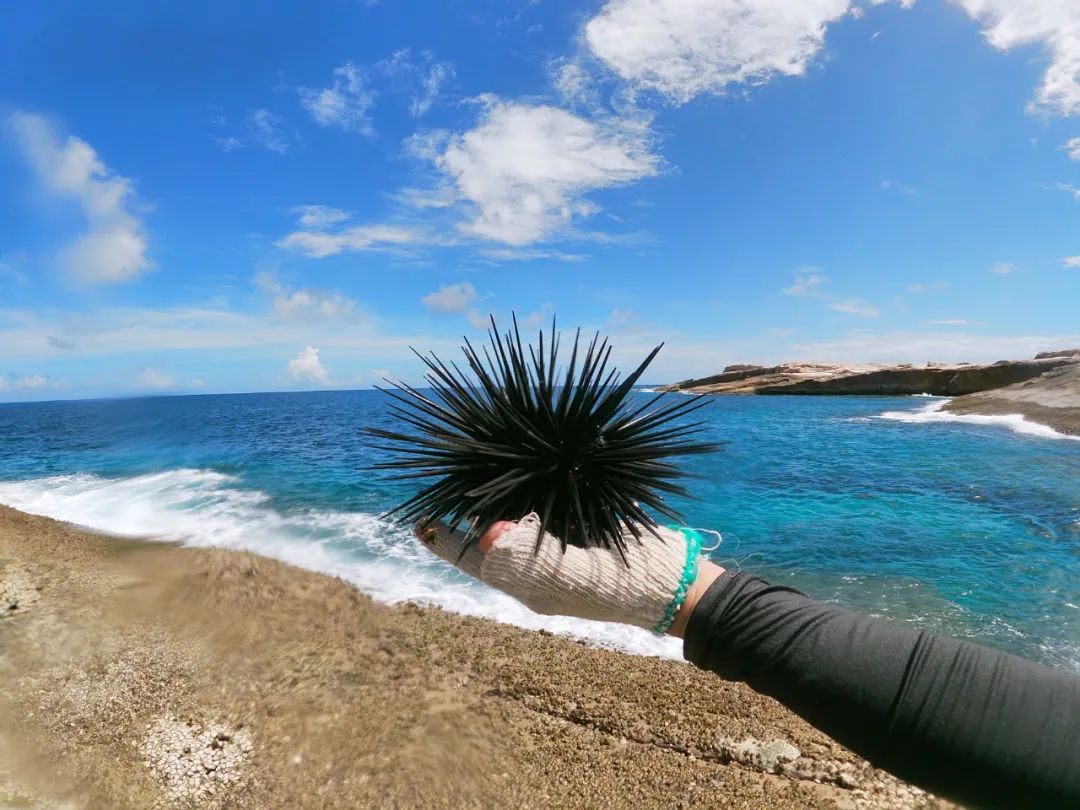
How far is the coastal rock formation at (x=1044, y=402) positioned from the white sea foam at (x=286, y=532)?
34268 mm

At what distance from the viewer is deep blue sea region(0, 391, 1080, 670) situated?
1010 centimetres

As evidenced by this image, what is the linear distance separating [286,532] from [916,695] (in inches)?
637

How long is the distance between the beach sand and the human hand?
371 cm

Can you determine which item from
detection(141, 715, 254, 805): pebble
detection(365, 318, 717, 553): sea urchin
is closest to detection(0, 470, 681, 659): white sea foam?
detection(141, 715, 254, 805): pebble

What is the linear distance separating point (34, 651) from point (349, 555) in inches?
250

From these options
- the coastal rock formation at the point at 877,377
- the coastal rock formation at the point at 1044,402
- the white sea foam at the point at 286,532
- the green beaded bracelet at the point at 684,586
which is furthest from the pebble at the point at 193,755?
the coastal rock formation at the point at 877,377

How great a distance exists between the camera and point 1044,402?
41906 mm

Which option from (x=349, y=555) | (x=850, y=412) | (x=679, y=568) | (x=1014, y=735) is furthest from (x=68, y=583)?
(x=850, y=412)

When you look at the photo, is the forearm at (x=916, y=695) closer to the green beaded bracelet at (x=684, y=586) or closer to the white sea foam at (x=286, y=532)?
the green beaded bracelet at (x=684, y=586)

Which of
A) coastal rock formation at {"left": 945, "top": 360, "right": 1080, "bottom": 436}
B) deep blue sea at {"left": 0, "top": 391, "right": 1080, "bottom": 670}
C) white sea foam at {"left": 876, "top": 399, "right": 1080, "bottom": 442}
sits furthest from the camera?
coastal rock formation at {"left": 945, "top": 360, "right": 1080, "bottom": 436}

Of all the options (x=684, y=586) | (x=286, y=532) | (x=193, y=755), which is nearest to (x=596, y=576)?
(x=684, y=586)

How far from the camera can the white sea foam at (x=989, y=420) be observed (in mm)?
31031

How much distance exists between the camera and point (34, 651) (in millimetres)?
7137

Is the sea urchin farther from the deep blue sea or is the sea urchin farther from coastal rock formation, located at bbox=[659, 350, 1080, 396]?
coastal rock formation, located at bbox=[659, 350, 1080, 396]
